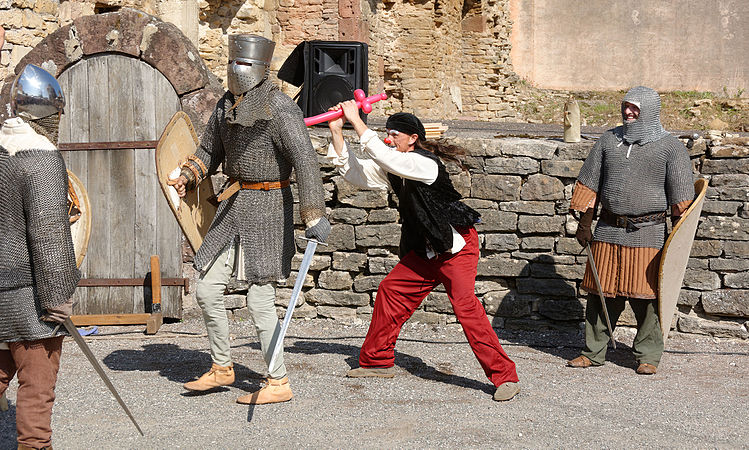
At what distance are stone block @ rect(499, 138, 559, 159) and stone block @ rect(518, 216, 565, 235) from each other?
0.41 m

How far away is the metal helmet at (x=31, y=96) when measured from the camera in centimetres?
319

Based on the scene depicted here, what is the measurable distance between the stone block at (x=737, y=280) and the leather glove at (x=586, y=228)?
1.18 m

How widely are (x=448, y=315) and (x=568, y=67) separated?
41.1 feet

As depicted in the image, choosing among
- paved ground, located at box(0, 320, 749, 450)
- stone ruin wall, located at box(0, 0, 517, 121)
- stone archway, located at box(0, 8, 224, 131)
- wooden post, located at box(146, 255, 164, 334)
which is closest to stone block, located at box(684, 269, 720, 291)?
paved ground, located at box(0, 320, 749, 450)

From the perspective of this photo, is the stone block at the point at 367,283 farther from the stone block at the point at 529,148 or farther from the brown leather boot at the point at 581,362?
the brown leather boot at the point at 581,362

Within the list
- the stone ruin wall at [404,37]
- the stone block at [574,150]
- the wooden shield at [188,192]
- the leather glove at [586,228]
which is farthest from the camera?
the stone ruin wall at [404,37]

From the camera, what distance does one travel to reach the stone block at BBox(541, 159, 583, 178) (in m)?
5.66

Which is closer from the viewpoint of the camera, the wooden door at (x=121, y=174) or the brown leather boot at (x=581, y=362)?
the brown leather boot at (x=581, y=362)

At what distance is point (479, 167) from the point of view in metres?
5.75

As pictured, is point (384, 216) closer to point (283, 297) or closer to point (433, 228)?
point (283, 297)

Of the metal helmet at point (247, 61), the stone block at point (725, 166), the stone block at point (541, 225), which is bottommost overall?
the stone block at point (541, 225)

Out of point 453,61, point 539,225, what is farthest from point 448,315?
point 453,61

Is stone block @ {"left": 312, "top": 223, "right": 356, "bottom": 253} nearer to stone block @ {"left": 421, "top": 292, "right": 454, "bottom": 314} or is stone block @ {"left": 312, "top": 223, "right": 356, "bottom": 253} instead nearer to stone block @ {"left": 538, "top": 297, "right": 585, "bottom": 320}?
stone block @ {"left": 421, "top": 292, "right": 454, "bottom": 314}

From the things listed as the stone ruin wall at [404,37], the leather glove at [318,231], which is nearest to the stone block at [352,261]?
the leather glove at [318,231]
